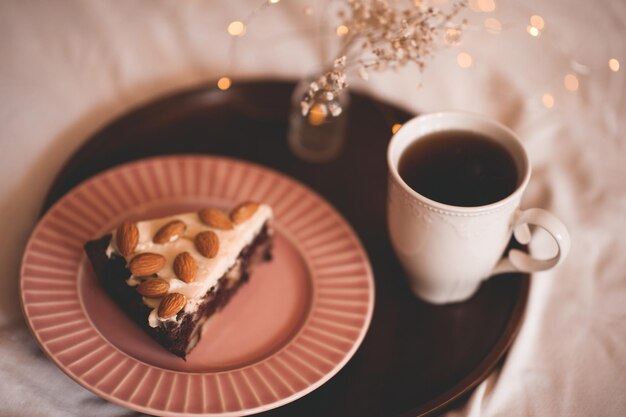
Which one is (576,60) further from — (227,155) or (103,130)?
(103,130)

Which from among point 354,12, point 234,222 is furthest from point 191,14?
point 234,222

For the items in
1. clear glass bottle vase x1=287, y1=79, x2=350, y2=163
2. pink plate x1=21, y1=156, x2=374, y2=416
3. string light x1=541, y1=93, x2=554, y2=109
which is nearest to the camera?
pink plate x1=21, y1=156, x2=374, y2=416

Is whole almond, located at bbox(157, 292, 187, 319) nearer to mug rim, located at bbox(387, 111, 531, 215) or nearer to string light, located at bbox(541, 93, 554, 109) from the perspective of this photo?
mug rim, located at bbox(387, 111, 531, 215)

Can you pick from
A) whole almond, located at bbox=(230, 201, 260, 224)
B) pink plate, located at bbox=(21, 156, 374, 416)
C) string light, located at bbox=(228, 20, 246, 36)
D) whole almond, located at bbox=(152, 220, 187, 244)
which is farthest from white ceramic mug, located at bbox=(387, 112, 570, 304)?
string light, located at bbox=(228, 20, 246, 36)

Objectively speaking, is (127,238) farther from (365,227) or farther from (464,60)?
(464,60)

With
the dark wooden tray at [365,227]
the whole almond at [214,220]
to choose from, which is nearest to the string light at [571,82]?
the dark wooden tray at [365,227]

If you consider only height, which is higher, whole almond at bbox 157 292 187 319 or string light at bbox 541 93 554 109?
whole almond at bbox 157 292 187 319
